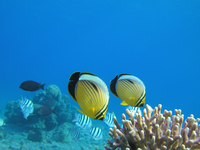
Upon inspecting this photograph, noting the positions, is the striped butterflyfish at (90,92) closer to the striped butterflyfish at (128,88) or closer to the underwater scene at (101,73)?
the underwater scene at (101,73)

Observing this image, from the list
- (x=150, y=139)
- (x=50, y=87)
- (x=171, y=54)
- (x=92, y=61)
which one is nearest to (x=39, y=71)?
(x=92, y=61)

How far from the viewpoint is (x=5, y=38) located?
457ft

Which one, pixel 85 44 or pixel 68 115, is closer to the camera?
pixel 68 115

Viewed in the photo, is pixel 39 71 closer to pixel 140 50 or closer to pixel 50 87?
pixel 140 50

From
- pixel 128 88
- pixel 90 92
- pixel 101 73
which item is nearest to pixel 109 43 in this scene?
pixel 101 73

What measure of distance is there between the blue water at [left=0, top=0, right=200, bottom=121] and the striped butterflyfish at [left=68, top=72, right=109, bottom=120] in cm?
4310

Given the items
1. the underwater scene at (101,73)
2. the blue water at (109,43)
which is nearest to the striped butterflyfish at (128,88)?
the underwater scene at (101,73)

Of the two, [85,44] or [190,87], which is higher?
[85,44]

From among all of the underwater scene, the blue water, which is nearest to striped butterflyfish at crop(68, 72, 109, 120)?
the underwater scene

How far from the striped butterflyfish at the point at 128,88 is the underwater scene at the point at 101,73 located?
1 cm

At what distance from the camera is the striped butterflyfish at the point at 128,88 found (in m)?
1.73

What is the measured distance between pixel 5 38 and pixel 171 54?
543 ft

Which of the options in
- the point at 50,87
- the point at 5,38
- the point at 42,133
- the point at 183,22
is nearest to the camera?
the point at 42,133

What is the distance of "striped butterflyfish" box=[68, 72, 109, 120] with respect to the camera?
3.90ft
